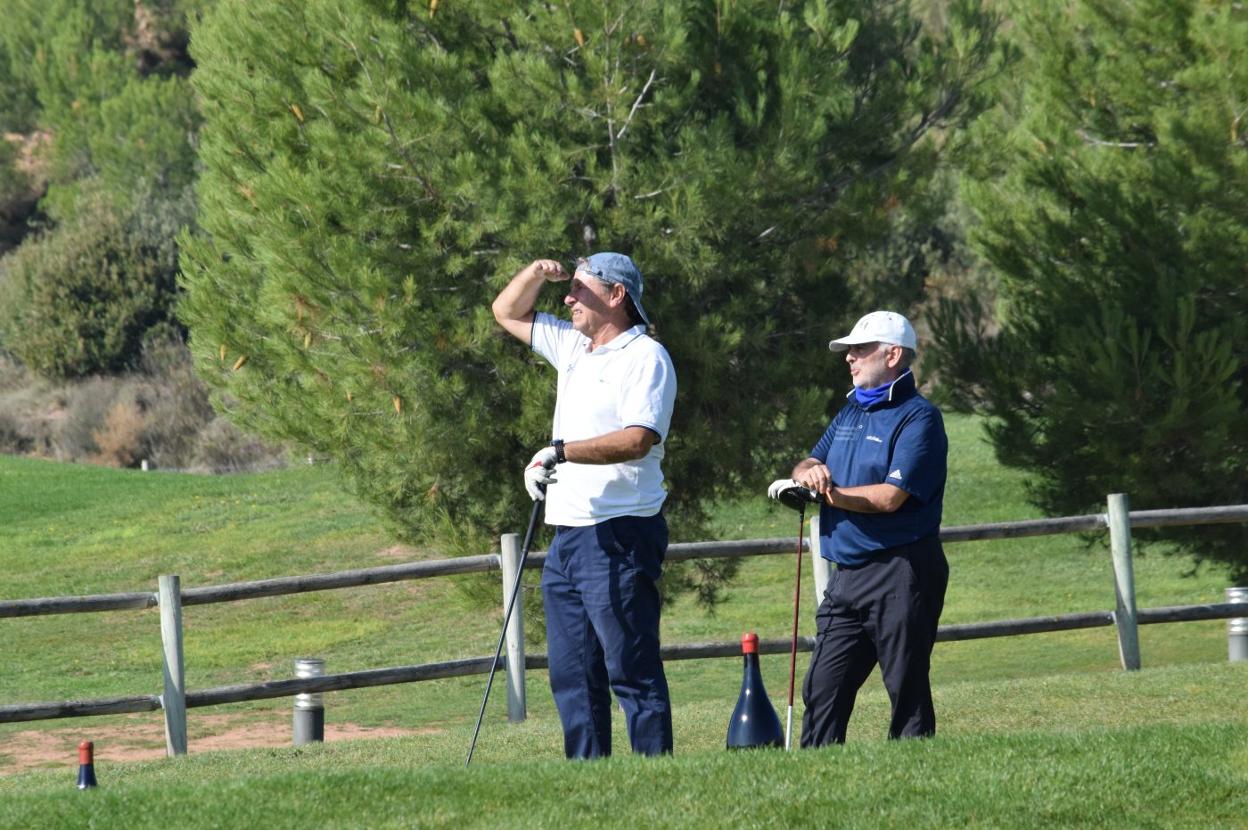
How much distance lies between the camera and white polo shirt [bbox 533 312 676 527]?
567 cm

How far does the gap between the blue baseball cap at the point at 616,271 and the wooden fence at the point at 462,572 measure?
3707 mm

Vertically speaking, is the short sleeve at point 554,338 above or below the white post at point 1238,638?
above

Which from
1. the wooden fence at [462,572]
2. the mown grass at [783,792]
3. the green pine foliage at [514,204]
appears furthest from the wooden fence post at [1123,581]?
the mown grass at [783,792]

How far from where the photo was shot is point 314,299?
11.9 m

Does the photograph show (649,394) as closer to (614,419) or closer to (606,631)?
(614,419)

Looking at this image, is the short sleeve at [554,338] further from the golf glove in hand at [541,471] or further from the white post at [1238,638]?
the white post at [1238,638]

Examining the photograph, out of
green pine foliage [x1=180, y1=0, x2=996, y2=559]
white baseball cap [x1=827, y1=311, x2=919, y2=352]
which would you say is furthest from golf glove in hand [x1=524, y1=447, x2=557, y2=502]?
green pine foliage [x1=180, y1=0, x2=996, y2=559]

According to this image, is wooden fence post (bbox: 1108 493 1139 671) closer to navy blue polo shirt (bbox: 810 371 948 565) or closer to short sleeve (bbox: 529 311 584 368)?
navy blue polo shirt (bbox: 810 371 948 565)

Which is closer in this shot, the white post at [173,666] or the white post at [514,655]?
the white post at [173,666]

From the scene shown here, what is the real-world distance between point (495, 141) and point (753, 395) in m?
3.01

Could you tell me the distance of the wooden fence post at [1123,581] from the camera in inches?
414

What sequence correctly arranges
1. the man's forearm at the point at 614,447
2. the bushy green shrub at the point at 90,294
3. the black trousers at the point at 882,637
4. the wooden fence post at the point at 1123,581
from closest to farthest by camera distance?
the man's forearm at the point at 614,447 < the black trousers at the point at 882,637 < the wooden fence post at the point at 1123,581 < the bushy green shrub at the point at 90,294

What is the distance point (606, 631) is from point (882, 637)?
943 millimetres

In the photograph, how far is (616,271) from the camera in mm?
5801
